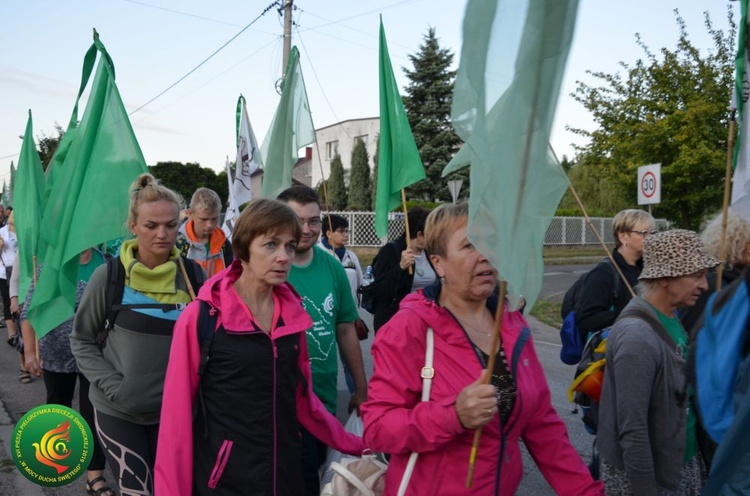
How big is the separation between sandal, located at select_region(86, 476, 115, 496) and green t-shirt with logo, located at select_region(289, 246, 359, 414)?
5.67 feet

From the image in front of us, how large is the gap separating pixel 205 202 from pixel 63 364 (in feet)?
5.88

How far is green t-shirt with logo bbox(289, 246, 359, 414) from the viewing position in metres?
3.66

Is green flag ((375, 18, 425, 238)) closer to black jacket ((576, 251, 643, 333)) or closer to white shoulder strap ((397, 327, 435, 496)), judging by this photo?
black jacket ((576, 251, 643, 333))

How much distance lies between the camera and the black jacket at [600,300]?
4562mm

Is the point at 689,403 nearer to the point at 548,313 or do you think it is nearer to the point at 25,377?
the point at 25,377

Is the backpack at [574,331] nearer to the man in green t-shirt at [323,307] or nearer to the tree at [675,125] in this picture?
the man in green t-shirt at [323,307]

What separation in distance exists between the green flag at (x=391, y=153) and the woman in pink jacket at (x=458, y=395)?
10.2 feet

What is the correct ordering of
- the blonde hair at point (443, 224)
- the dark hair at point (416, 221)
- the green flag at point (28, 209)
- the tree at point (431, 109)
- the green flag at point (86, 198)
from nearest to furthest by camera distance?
the blonde hair at point (443, 224) < the green flag at point (86, 198) < the green flag at point (28, 209) < the dark hair at point (416, 221) < the tree at point (431, 109)

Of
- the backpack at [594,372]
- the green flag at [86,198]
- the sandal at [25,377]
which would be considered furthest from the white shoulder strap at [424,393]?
the sandal at [25,377]

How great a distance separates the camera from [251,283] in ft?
9.82

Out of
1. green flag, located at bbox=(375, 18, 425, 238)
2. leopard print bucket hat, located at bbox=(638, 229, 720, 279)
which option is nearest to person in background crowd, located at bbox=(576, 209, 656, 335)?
leopard print bucket hat, located at bbox=(638, 229, 720, 279)

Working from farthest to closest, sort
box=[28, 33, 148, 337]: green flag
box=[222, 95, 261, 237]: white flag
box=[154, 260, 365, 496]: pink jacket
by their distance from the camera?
box=[222, 95, 261, 237]: white flag, box=[28, 33, 148, 337]: green flag, box=[154, 260, 365, 496]: pink jacket

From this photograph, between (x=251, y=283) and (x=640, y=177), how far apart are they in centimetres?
928

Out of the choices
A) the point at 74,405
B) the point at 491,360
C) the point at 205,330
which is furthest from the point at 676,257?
the point at 74,405
